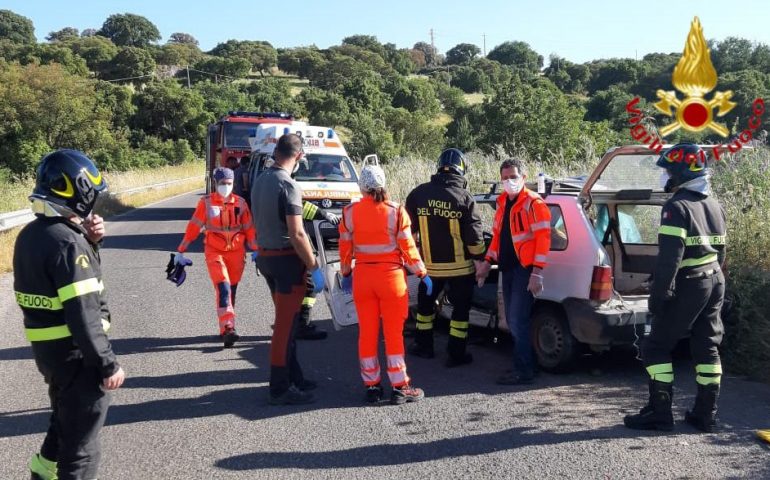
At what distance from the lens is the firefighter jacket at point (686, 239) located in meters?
4.88

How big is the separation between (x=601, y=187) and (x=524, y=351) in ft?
6.75

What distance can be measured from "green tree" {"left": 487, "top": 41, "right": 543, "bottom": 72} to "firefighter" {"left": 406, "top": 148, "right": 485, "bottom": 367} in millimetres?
101736

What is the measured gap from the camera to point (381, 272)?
18.6 ft

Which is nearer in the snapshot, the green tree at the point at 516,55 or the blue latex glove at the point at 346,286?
the blue latex glove at the point at 346,286

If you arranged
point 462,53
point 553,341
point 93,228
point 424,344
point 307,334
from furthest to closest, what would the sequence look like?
point 462,53
point 307,334
point 424,344
point 553,341
point 93,228

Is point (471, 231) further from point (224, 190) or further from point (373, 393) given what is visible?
point (224, 190)

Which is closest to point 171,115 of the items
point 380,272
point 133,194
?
point 133,194

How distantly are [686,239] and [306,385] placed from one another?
3228 mm

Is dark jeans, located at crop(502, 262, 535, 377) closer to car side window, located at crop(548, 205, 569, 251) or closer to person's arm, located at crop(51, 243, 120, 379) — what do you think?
car side window, located at crop(548, 205, 569, 251)

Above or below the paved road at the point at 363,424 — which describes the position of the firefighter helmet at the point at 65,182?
above

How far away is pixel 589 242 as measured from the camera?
6.12 m

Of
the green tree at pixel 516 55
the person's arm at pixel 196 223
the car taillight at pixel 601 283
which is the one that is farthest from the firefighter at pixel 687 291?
the green tree at pixel 516 55

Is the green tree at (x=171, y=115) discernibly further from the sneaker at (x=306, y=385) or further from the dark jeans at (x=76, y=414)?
the dark jeans at (x=76, y=414)

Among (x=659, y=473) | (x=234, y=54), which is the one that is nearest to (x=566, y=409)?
(x=659, y=473)
